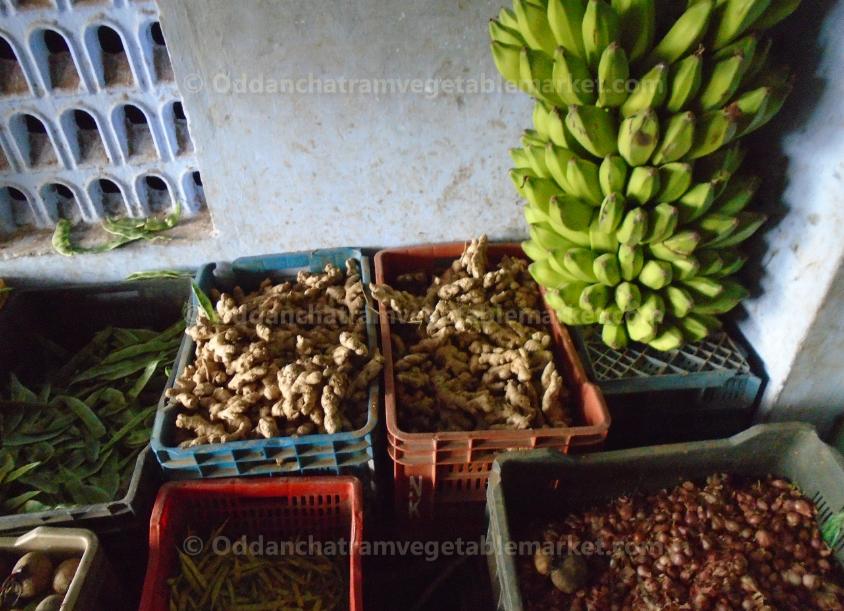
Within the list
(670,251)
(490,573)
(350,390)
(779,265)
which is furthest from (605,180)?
(490,573)

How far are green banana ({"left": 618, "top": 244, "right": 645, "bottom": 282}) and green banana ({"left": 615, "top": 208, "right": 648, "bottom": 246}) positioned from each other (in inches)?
0.7

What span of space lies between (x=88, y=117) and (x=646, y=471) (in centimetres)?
203

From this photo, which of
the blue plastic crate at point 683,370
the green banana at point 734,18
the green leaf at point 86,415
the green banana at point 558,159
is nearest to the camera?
A: the green banana at point 734,18

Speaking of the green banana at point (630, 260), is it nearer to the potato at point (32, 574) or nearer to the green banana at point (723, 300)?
the green banana at point (723, 300)

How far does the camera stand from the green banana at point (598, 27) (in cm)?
131

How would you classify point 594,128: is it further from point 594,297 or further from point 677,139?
point 594,297

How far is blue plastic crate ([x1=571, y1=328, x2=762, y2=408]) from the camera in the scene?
1699 millimetres

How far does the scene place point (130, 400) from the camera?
6.36 feet

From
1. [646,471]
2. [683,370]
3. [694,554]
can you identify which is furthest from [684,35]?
[694,554]

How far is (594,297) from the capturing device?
1618mm

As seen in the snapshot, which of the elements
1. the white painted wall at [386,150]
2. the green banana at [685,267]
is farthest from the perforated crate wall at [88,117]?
the green banana at [685,267]

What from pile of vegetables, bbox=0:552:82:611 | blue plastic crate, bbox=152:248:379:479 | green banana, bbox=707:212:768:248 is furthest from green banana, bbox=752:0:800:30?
pile of vegetables, bbox=0:552:82:611

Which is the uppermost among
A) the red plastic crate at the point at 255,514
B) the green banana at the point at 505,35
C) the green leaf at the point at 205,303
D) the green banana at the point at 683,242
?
the green banana at the point at 505,35

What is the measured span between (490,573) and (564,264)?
84cm
